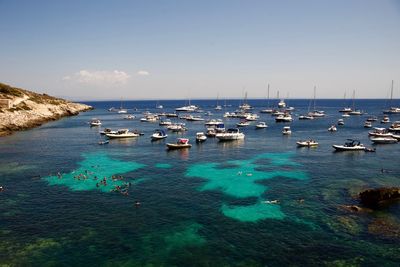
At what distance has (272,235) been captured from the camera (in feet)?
127

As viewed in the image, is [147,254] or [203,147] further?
[203,147]

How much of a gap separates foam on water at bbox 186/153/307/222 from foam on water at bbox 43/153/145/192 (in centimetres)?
1437

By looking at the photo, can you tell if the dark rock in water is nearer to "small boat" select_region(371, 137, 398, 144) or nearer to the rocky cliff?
"small boat" select_region(371, 137, 398, 144)

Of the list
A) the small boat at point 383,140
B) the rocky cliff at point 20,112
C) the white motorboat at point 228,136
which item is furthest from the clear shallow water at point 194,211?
the rocky cliff at point 20,112

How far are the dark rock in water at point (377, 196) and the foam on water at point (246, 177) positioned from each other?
1336 cm

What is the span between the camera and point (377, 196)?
4841cm

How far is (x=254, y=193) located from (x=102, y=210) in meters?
24.4

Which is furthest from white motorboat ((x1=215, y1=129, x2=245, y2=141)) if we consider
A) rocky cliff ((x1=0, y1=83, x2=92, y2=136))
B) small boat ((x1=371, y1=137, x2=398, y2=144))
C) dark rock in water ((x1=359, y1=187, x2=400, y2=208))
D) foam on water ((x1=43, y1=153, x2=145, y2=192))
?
rocky cliff ((x1=0, y1=83, x2=92, y2=136))

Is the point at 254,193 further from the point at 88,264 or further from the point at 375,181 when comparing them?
the point at 88,264

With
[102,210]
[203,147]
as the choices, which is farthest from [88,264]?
[203,147]

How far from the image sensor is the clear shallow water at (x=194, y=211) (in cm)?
3425

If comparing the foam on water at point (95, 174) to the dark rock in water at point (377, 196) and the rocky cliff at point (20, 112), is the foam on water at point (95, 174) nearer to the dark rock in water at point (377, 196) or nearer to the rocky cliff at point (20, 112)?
the dark rock in water at point (377, 196)

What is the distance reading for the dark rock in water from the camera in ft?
157

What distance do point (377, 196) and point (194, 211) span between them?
2766 centimetres
